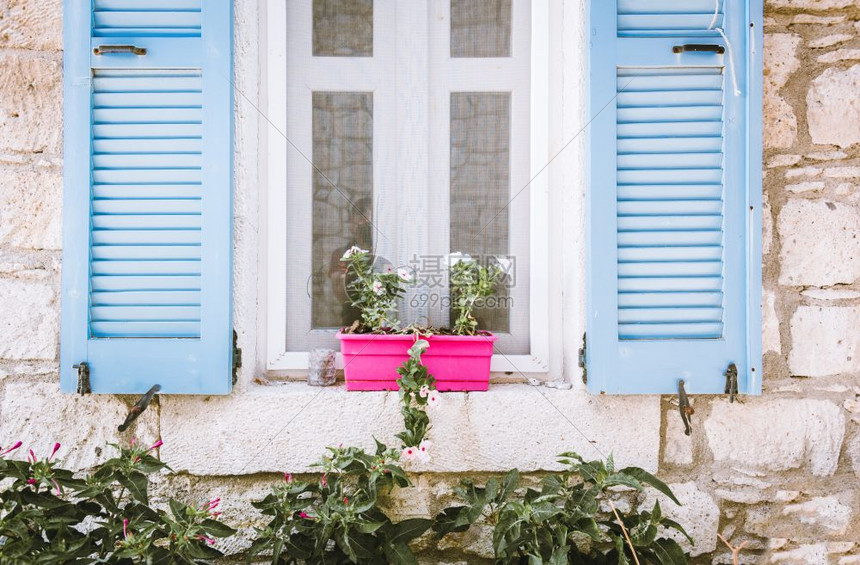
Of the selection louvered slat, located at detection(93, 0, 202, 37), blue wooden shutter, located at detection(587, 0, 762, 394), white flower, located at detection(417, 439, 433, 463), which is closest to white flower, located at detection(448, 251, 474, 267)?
blue wooden shutter, located at detection(587, 0, 762, 394)

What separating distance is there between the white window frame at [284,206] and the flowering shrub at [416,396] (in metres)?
0.34

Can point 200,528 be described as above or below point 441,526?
above

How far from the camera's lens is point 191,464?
5.65 feet

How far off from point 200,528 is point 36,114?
53.8 inches

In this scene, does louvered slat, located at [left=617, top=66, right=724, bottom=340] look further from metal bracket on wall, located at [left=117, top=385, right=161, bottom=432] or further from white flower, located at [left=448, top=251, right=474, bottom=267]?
metal bracket on wall, located at [left=117, top=385, right=161, bottom=432]

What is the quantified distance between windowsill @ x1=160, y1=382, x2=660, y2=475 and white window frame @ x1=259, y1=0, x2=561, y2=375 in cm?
19

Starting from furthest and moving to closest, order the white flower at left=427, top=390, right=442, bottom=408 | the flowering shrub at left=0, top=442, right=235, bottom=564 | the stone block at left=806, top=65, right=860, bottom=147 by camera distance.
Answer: the stone block at left=806, top=65, right=860, bottom=147
the white flower at left=427, top=390, right=442, bottom=408
the flowering shrub at left=0, top=442, right=235, bottom=564

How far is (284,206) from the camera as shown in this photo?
1934 mm

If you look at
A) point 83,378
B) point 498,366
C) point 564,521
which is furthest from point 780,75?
point 83,378

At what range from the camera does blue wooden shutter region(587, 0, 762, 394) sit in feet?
5.51

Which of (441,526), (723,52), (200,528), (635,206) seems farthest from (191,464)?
(723,52)

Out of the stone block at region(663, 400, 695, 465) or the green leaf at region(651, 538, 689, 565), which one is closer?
the green leaf at region(651, 538, 689, 565)

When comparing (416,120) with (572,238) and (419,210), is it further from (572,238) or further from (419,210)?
(572,238)

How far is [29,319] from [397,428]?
1.20 meters
